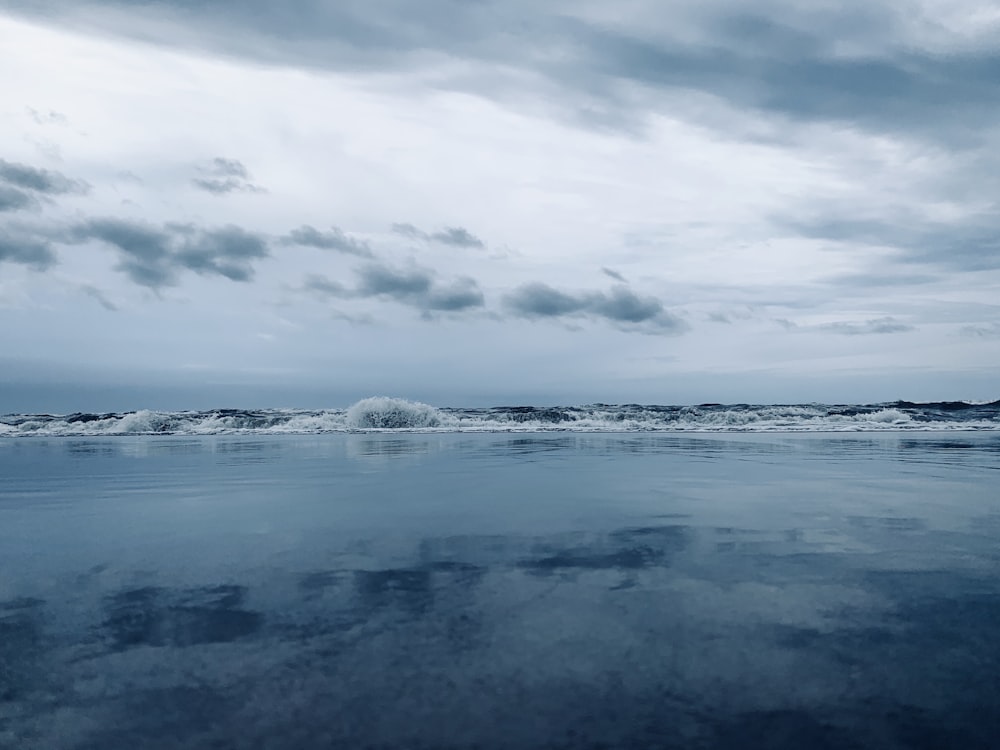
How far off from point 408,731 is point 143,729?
0.90m

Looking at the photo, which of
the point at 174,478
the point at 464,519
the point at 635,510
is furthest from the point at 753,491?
A: the point at 174,478

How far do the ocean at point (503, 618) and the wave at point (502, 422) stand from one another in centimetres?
2122

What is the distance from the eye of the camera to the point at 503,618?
136 inches

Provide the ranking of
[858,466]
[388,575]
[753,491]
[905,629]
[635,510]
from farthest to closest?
[858,466]
[753,491]
[635,510]
[388,575]
[905,629]

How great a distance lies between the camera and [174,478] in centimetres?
1013

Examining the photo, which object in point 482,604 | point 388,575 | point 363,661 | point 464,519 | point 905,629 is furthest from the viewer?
point 464,519

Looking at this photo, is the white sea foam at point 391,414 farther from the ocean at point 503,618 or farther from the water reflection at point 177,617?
the water reflection at point 177,617

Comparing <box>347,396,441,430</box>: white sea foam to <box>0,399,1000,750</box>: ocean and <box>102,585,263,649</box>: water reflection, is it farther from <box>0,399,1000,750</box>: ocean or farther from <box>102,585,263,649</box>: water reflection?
<box>102,585,263,649</box>: water reflection

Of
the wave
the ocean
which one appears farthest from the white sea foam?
the ocean

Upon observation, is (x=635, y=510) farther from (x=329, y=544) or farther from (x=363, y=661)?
(x=363, y=661)

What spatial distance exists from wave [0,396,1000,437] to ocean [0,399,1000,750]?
69.6 feet

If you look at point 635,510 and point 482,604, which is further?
point 635,510

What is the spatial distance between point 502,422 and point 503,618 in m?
29.6

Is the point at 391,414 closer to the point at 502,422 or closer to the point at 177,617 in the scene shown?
the point at 502,422
